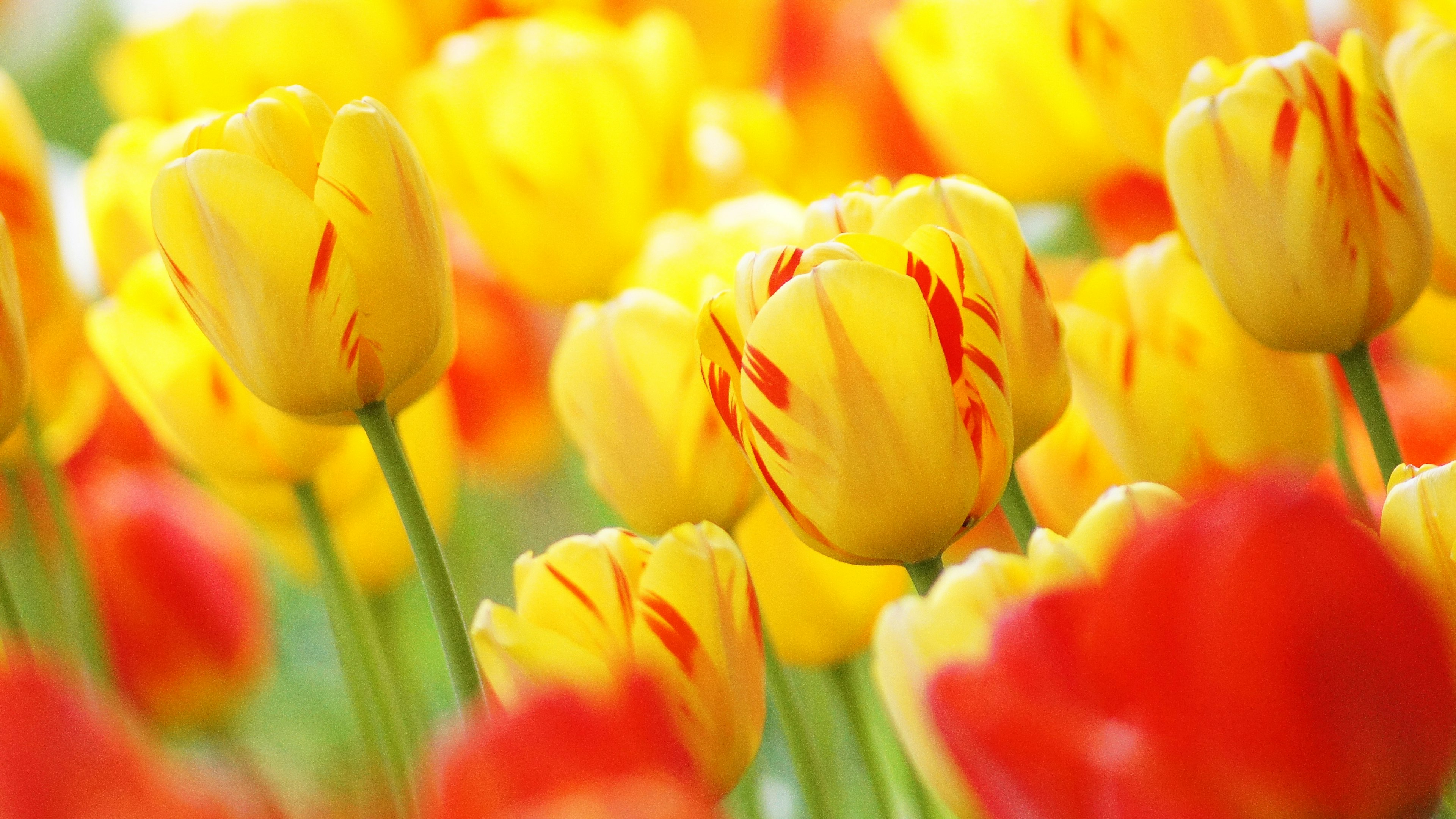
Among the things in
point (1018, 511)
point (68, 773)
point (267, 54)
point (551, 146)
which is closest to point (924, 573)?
point (1018, 511)

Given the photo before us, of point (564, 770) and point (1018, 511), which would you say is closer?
point (564, 770)

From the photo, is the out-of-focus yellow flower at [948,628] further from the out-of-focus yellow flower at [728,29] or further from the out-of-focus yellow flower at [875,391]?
the out-of-focus yellow flower at [728,29]

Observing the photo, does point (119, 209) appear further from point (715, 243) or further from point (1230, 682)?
point (1230, 682)

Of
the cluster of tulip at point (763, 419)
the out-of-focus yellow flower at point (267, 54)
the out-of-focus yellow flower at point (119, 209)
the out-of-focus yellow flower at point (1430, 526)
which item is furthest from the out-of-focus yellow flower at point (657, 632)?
the out-of-focus yellow flower at point (267, 54)

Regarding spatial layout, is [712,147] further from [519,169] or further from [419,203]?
[419,203]

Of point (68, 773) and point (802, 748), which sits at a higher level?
point (68, 773)

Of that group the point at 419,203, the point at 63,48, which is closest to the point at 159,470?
the point at 419,203

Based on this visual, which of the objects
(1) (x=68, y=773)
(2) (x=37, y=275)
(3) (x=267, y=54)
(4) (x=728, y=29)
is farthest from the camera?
(4) (x=728, y=29)

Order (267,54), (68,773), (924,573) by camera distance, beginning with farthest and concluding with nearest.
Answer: (267,54)
(924,573)
(68,773)
